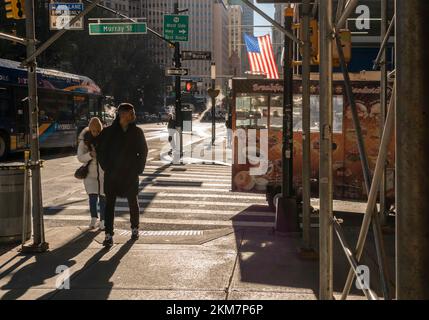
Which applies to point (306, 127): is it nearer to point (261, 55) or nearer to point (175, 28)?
point (261, 55)

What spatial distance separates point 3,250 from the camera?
692 cm

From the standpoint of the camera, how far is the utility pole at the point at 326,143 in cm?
347

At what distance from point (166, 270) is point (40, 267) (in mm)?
1452

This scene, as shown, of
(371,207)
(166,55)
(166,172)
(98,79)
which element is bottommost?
(166,172)

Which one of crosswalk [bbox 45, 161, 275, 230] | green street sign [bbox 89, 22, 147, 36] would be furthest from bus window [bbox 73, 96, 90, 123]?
crosswalk [bbox 45, 161, 275, 230]

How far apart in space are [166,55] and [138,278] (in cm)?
15070

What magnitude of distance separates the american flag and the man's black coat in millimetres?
8708

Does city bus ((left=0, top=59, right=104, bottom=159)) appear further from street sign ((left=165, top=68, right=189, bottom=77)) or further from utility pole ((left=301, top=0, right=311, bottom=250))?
utility pole ((left=301, top=0, right=311, bottom=250))

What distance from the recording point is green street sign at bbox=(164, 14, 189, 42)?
20.8 meters

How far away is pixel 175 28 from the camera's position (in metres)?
20.9

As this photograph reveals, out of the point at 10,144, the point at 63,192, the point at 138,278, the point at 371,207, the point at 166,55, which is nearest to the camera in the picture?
the point at 371,207

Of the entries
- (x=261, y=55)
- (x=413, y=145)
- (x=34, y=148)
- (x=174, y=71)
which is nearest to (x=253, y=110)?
(x=34, y=148)
